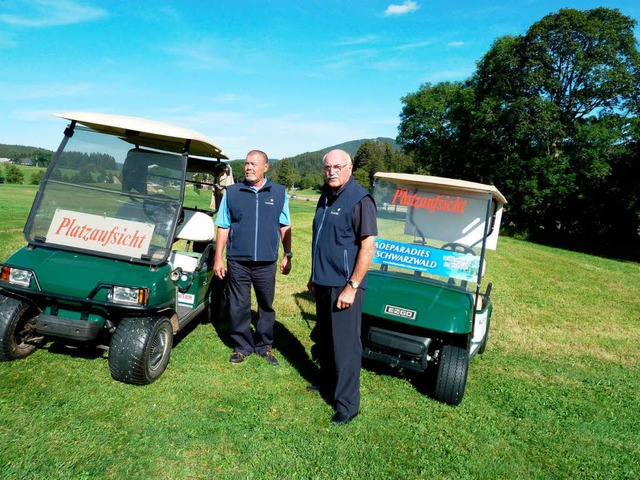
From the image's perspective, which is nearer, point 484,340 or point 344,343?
point 344,343

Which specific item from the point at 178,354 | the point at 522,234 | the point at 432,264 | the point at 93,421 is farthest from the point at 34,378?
the point at 522,234

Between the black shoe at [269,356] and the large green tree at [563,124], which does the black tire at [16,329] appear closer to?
the black shoe at [269,356]

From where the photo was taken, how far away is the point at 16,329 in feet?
11.5

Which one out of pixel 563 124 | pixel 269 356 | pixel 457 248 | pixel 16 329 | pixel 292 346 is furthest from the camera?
pixel 563 124

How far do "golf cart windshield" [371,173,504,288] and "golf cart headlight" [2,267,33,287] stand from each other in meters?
3.10

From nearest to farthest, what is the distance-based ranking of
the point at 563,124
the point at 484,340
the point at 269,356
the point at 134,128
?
the point at 134,128 → the point at 269,356 → the point at 484,340 → the point at 563,124

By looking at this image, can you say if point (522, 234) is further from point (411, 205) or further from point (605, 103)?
point (411, 205)

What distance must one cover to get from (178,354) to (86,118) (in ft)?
7.21

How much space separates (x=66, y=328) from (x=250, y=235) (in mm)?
1538

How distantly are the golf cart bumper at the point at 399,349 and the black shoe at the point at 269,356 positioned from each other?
891 millimetres

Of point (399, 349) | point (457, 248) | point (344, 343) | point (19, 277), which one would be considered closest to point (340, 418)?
point (344, 343)

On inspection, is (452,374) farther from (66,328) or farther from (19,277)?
(19,277)

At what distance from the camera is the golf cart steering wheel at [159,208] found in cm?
382

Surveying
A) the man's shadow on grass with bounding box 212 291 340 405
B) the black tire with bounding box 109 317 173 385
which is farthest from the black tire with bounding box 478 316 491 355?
the black tire with bounding box 109 317 173 385
